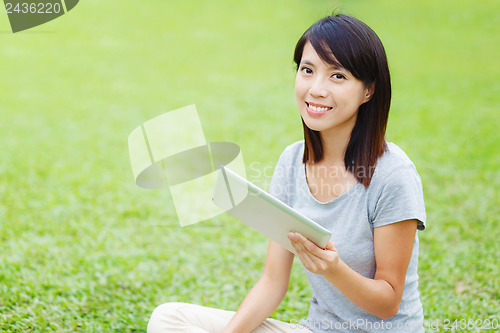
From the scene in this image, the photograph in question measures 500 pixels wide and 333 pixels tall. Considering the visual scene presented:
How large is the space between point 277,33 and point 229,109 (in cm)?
458

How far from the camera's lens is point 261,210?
174cm

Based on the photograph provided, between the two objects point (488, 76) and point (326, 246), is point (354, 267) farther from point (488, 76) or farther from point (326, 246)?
point (488, 76)

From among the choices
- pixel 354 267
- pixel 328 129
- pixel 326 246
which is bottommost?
pixel 354 267

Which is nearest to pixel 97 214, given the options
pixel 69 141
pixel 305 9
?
pixel 69 141

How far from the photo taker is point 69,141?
6355 millimetres

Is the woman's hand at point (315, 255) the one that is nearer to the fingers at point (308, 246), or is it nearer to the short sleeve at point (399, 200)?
the fingers at point (308, 246)

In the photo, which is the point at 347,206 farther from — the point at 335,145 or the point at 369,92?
the point at 369,92

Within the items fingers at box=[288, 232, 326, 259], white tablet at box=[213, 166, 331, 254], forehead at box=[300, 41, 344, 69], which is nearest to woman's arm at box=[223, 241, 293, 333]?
white tablet at box=[213, 166, 331, 254]

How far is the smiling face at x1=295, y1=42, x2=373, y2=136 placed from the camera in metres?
1.89

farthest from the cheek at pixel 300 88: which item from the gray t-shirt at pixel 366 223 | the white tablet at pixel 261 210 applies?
the white tablet at pixel 261 210

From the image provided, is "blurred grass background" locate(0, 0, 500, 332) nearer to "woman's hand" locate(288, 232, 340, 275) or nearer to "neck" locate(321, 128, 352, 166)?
"neck" locate(321, 128, 352, 166)

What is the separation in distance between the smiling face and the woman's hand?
0.42 m

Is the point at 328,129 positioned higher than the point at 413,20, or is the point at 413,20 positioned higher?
the point at 328,129

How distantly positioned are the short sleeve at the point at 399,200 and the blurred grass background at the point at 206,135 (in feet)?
2.47
